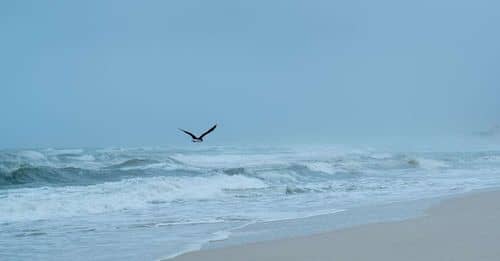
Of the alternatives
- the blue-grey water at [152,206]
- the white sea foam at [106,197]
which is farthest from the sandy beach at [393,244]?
the white sea foam at [106,197]

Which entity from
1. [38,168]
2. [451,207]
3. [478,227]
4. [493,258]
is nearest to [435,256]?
[493,258]

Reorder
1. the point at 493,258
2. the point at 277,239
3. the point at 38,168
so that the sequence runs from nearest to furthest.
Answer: the point at 493,258 → the point at 277,239 → the point at 38,168

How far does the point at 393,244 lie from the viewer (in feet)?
20.8

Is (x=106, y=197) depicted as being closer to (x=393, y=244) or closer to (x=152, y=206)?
(x=152, y=206)

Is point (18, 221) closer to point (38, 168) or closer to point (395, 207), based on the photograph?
point (395, 207)

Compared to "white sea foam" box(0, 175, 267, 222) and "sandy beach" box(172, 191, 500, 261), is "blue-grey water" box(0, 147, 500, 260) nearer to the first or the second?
"white sea foam" box(0, 175, 267, 222)

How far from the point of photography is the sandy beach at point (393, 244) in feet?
18.9

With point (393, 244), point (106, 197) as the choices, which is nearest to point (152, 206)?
point (106, 197)

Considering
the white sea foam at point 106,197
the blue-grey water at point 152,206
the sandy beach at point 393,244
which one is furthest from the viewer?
the white sea foam at point 106,197

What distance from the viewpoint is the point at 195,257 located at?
20.6ft

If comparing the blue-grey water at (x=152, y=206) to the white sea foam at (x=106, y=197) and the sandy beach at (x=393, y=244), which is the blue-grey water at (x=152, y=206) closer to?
the white sea foam at (x=106, y=197)

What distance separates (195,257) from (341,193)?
314 inches

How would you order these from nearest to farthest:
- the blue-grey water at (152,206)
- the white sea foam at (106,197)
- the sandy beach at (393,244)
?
the sandy beach at (393,244) < the blue-grey water at (152,206) < the white sea foam at (106,197)

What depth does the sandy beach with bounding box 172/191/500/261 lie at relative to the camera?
5.76 metres
